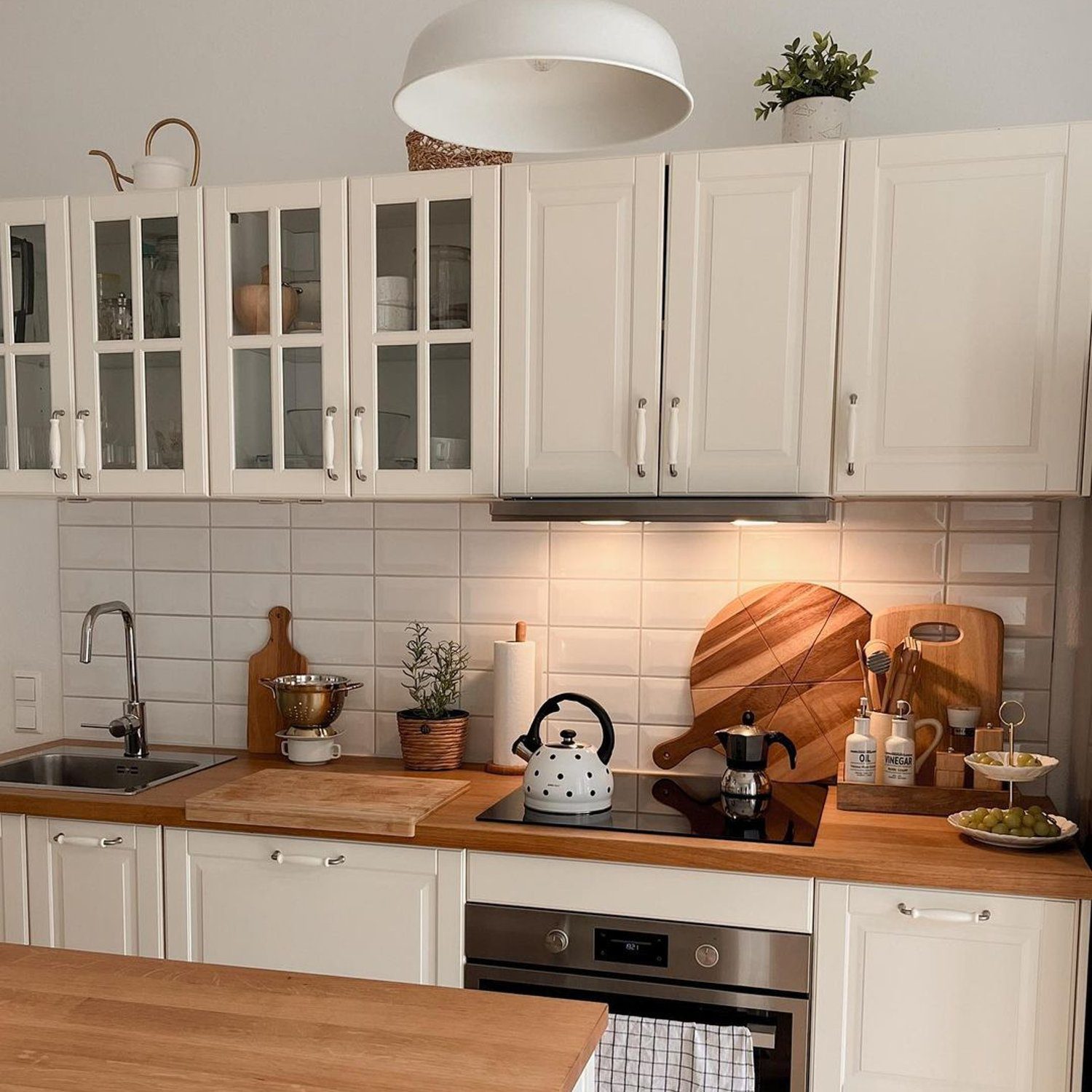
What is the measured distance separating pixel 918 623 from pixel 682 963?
94cm

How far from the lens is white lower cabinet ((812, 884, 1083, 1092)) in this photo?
1928mm

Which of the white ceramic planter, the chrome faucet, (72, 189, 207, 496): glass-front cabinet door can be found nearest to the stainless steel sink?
the chrome faucet

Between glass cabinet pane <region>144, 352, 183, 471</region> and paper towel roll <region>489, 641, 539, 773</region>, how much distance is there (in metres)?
0.89

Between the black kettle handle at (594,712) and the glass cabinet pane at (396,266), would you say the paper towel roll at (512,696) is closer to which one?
the black kettle handle at (594,712)

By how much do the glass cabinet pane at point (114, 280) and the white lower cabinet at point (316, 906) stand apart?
1.17 metres

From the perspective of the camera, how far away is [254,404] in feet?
8.26

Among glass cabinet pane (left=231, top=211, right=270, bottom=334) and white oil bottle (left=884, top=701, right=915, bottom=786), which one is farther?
glass cabinet pane (left=231, top=211, right=270, bottom=334)

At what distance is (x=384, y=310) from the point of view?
243 centimetres

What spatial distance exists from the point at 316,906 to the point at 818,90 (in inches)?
78.1

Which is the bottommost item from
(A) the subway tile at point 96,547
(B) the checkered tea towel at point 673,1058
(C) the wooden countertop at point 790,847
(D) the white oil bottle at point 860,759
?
(B) the checkered tea towel at point 673,1058

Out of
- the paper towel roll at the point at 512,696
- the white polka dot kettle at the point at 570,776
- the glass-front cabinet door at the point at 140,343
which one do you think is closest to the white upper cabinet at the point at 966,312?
the white polka dot kettle at the point at 570,776

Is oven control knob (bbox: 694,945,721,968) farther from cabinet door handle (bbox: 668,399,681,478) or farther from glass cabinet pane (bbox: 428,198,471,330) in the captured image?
glass cabinet pane (bbox: 428,198,471,330)

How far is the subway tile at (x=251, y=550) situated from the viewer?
292cm

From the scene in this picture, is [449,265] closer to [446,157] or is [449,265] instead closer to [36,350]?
[446,157]
